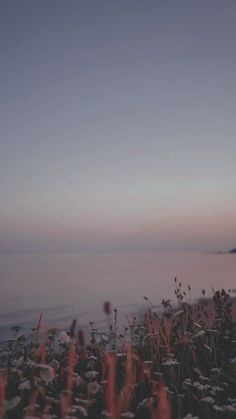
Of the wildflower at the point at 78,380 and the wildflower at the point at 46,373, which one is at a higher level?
the wildflower at the point at 46,373

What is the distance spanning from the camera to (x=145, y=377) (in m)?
8.23

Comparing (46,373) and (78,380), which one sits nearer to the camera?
(46,373)

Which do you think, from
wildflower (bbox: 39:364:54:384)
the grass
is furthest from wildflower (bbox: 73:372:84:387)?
wildflower (bbox: 39:364:54:384)

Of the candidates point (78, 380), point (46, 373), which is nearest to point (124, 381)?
point (78, 380)

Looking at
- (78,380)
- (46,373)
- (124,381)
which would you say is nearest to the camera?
(46,373)

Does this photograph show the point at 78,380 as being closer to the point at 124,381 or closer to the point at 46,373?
the point at 124,381

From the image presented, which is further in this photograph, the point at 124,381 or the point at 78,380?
the point at 124,381

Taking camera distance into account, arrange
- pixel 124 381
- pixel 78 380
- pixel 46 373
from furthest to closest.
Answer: pixel 124 381 < pixel 78 380 < pixel 46 373

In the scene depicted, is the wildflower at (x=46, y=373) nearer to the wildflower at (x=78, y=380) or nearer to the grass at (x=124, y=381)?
the grass at (x=124, y=381)

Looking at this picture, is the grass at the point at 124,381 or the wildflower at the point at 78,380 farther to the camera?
the wildflower at the point at 78,380

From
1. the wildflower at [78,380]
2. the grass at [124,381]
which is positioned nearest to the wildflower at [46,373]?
the grass at [124,381]

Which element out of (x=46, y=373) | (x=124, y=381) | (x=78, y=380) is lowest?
(x=124, y=381)

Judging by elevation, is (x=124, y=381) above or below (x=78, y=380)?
below

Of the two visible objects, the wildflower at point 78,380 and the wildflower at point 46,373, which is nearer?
the wildflower at point 46,373
